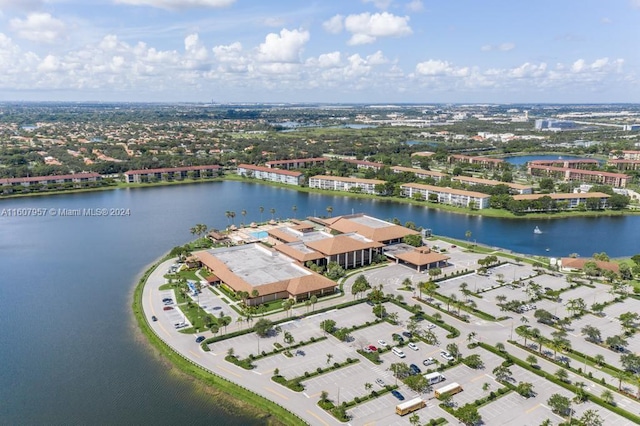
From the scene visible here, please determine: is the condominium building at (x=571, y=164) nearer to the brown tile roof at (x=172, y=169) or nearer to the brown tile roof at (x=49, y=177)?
the brown tile roof at (x=172, y=169)

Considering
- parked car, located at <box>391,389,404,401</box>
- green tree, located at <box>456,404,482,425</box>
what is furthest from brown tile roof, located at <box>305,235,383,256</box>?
green tree, located at <box>456,404,482,425</box>

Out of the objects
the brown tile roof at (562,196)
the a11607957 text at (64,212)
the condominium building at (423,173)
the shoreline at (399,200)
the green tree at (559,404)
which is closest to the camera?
the green tree at (559,404)

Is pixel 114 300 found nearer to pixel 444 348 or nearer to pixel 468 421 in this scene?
pixel 444 348

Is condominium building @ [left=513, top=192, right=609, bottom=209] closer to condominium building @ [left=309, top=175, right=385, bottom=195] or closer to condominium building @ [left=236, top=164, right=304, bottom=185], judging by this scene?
condominium building @ [left=309, top=175, right=385, bottom=195]

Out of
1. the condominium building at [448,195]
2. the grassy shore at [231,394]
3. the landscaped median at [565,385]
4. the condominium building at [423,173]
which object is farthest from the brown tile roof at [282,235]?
the condominium building at [423,173]

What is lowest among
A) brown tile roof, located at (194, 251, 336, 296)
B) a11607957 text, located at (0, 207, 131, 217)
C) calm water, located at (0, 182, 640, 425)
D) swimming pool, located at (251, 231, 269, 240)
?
calm water, located at (0, 182, 640, 425)

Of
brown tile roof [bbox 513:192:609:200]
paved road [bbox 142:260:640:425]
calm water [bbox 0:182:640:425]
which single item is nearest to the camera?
paved road [bbox 142:260:640:425]
